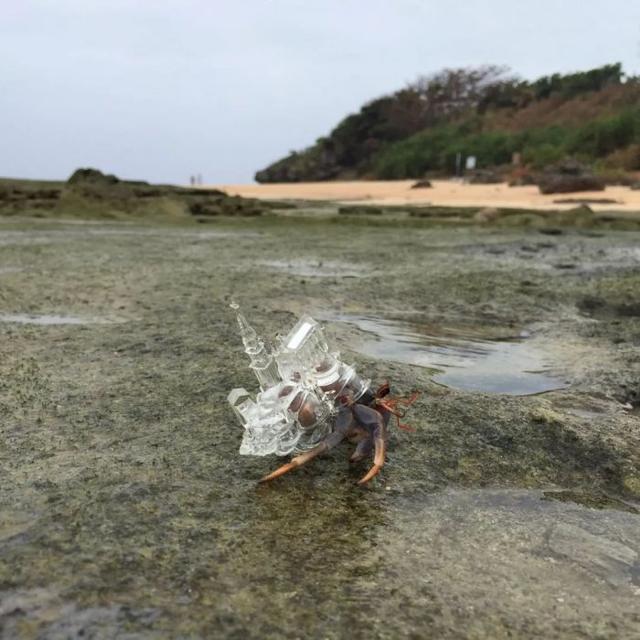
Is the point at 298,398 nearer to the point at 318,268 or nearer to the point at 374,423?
the point at 374,423

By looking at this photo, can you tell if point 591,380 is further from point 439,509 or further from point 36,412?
point 36,412

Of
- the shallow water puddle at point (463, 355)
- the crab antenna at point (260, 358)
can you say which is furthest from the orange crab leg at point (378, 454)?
the shallow water puddle at point (463, 355)

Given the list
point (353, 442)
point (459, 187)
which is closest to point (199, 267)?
point (353, 442)

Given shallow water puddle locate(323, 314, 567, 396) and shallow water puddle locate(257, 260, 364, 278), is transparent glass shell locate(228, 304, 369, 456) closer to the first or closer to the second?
shallow water puddle locate(323, 314, 567, 396)

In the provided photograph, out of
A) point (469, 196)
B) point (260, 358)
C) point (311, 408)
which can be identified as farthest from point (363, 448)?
point (469, 196)

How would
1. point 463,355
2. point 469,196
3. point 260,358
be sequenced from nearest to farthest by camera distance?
point 260,358
point 463,355
point 469,196
